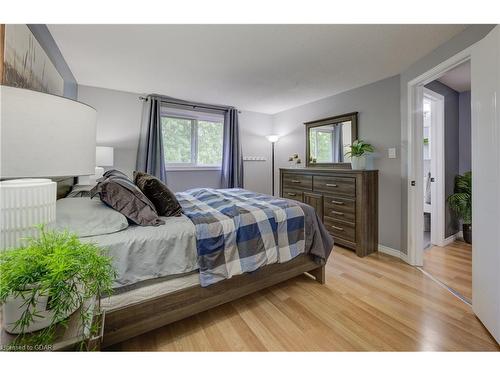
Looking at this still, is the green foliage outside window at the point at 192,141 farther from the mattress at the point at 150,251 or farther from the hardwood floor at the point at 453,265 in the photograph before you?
the hardwood floor at the point at 453,265

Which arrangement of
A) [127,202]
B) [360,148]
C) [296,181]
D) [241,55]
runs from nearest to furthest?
1. [127,202]
2. [241,55]
3. [360,148]
4. [296,181]

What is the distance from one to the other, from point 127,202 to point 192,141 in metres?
2.68

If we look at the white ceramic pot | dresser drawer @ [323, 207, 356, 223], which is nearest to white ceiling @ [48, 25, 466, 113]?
dresser drawer @ [323, 207, 356, 223]

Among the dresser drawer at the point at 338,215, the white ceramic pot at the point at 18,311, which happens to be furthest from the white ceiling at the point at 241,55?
the white ceramic pot at the point at 18,311

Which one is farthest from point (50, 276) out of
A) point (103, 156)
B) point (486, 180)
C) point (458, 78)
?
point (458, 78)

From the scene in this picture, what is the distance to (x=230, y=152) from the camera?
13.1ft

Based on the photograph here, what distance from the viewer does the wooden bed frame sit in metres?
1.20

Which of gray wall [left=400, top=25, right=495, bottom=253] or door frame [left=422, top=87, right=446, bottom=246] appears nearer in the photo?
gray wall [left=400, top=25, right=495, bottom=253]

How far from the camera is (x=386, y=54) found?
85.1 inches

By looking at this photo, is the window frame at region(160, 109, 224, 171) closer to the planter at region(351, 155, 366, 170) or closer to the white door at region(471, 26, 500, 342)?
the planter at region(351, 155, 366, 170)

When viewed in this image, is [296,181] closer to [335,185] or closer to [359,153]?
[335,185]

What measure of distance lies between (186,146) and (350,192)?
2743mm

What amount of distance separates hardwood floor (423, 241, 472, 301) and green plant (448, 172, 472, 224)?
0.44 m

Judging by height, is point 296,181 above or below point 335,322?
above
